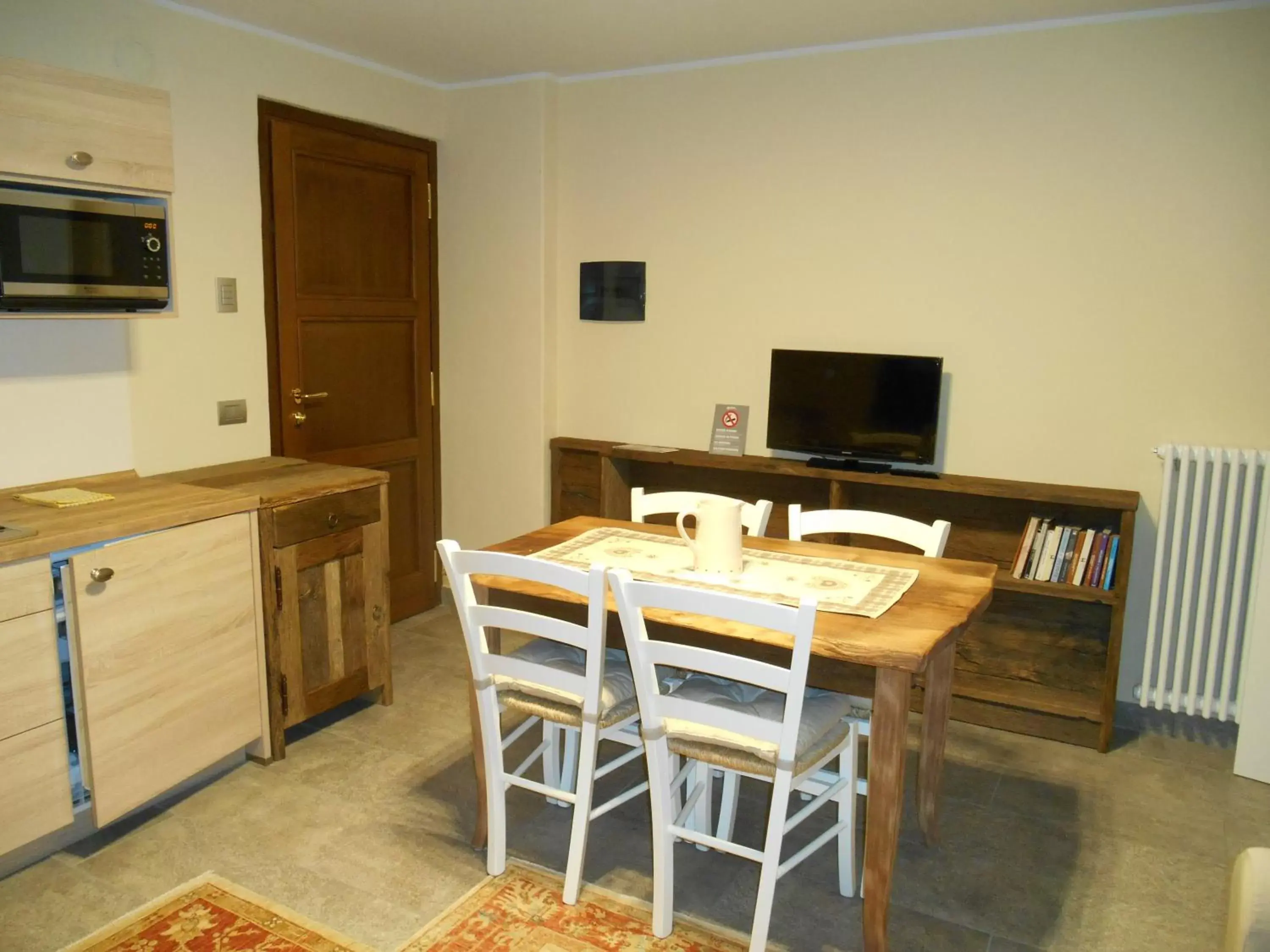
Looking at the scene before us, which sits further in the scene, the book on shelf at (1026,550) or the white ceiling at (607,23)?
the book on shelf at (1026,550)

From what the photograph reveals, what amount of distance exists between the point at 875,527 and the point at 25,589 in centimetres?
229

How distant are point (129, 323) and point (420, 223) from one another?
1.56 m

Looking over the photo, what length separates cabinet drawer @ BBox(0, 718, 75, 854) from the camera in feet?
7.71

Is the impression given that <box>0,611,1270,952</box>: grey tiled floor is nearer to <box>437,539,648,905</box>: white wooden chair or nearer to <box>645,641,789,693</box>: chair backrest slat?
<box>437,539,648,905</box>: white wooden chair

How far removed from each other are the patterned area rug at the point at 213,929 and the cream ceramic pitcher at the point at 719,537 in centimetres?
122

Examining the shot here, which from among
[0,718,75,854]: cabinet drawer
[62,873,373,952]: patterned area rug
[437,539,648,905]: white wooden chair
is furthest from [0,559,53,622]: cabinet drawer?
[437,539,648,905]: white wooden chair

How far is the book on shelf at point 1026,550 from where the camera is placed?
3449 mm

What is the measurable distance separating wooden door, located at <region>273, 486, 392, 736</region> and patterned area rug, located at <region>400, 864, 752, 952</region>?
3.65ft

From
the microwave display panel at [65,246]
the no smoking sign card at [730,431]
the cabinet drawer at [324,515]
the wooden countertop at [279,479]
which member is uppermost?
the microwave display panel at [65,246]

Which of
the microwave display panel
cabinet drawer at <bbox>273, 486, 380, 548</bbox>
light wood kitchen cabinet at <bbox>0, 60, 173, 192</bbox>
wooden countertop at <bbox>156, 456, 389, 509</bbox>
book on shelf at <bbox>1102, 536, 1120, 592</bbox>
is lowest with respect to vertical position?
book on shelf at <bbox>1102, 536, 1120, 592</bbox>

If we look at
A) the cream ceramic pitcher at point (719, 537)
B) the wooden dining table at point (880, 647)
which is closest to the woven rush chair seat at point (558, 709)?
the wooden dining table at point (880, 647)

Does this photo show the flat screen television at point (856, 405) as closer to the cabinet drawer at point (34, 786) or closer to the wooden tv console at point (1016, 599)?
the wooden tv console at point (1016, 599)

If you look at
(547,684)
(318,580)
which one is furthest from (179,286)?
(547,684)

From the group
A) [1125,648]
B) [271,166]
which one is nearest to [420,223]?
[271,166]
